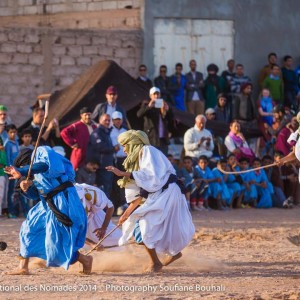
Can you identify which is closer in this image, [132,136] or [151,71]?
[132,136]

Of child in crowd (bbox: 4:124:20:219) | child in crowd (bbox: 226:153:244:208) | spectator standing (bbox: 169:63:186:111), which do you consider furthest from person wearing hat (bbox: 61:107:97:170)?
spectator standing (bbox: 169:63:186:111)

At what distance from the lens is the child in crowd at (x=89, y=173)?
17000 mm

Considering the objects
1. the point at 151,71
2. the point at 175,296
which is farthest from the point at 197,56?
the point at 175,296

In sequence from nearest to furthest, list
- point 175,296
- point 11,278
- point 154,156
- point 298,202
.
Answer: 1. point 175,296
2. point 11,278
3. point 154,156
4. point 298,202

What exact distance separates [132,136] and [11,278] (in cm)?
188

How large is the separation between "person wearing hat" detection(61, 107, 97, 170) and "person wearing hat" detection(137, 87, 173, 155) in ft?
3.47

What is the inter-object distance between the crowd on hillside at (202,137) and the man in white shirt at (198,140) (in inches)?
0.6

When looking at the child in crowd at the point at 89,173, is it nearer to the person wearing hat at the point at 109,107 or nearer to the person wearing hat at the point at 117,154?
the person wearing hat at the point at 117,154

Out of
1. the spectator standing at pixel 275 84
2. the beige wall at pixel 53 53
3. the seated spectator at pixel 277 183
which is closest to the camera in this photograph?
the seated spectator at pixel 277 183

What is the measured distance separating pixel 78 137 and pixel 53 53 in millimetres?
4606

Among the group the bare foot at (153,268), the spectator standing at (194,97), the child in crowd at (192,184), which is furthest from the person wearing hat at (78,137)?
the bare foot at (153,268)

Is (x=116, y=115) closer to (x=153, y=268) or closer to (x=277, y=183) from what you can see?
(x=277, y=183)

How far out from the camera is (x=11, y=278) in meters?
11.0

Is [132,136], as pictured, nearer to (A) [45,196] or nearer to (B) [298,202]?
(A) [45,196]
